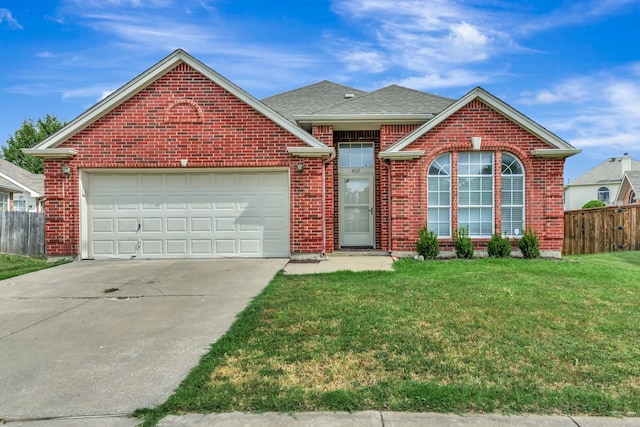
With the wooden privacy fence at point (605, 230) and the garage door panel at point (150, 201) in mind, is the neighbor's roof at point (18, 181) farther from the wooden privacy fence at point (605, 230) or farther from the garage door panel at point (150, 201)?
the wooden privacy fence at point (605, 230)

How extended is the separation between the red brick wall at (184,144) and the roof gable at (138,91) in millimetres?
127

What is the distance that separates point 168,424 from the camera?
2.71 m

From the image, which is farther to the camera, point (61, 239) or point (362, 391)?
point (61, 239)

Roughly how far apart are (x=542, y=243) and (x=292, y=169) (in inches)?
278

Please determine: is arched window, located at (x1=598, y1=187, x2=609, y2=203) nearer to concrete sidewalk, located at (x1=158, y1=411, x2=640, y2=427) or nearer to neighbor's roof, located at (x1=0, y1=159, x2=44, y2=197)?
concrete sidewalk, located at (x1=158, y1=411, x2=640, y2=427)

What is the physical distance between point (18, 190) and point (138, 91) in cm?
1779

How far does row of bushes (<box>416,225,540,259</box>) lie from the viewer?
999cm

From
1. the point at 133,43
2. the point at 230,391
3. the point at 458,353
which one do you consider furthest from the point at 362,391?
the point at 133,43

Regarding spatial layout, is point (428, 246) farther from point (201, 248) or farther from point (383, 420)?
point (383, 420)

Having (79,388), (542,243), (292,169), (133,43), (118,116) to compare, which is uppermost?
(133,43)

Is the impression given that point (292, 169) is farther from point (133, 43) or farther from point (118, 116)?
point (133, 43)

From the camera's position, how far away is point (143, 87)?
32.9 ft

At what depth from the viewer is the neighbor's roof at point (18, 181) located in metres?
21.7

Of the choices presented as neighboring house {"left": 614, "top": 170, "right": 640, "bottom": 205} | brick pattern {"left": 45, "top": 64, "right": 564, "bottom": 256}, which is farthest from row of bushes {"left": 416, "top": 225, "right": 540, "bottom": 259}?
neighboring house {"left": 614, "top": 170, "right": 640, "bottom": 205}
